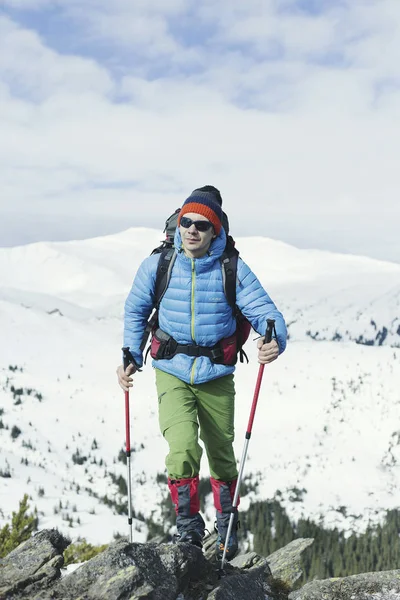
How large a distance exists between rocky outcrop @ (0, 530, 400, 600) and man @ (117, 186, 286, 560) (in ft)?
2.35

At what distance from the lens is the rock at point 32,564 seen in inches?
229

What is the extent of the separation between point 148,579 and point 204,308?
3.11 metres

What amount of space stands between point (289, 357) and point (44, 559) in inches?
5464

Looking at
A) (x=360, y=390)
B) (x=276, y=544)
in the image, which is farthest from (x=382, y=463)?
(x=276, y=544)

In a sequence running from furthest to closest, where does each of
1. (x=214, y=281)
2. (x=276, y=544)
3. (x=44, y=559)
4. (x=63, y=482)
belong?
(x=63, y=482) < (x=276, y=544) < (x=214, y=281) < (x=44, y=559)

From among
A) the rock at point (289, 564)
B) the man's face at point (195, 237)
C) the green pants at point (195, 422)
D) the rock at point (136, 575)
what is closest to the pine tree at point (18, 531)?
the rock at point (289, 564)

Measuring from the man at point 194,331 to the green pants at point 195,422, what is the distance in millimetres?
12

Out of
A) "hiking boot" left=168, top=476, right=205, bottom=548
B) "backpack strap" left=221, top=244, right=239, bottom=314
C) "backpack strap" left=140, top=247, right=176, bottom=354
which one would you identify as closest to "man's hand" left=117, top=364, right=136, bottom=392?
"backpack strap" left=140, top=247, right=176, bottom=354

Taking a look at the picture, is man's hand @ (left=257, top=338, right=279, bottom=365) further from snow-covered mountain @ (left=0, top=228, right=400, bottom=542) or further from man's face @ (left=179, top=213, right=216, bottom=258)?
snow-covered mountain @ (left=0, top=228, right=400, bottom=542)

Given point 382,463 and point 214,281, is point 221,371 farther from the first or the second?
point 382,463

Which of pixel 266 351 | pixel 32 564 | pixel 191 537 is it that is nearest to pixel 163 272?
pixel 266 351

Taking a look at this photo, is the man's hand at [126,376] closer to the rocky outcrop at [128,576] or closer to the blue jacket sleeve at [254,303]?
the blue jacket sleeve at [254,303]

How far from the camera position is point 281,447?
400 feet

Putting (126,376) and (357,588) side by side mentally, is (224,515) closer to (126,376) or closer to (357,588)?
(357,588)
